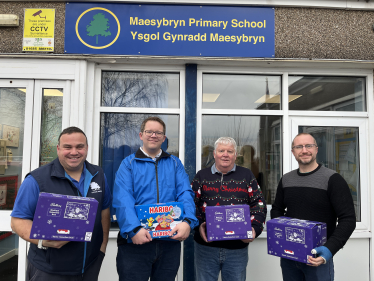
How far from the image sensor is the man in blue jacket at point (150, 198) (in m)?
1.99

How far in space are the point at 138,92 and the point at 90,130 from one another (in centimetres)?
71

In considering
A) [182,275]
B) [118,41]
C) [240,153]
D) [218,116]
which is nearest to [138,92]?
[118,41]

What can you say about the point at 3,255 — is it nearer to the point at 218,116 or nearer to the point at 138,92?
the point at 138,92

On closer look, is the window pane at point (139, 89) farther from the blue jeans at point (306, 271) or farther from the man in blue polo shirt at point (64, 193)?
the blue jeans at point (306, 271)

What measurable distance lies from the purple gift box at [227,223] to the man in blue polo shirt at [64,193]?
0.81 m

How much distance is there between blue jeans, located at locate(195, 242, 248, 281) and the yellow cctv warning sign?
2.65 meters

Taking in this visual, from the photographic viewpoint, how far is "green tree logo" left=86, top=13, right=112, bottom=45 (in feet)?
9.93

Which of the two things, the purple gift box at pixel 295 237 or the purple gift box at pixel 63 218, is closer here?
Answer: the purple gift box at pixel 63 218

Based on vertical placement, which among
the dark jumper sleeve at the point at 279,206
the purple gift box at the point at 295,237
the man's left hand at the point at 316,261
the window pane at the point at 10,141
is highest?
the window pane at the point at 10,141

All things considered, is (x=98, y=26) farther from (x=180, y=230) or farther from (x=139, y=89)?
(x=180, y=230)

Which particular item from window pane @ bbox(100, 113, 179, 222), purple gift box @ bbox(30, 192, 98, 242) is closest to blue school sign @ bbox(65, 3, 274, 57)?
window pane @ bbox(100, 113, 179, 222)

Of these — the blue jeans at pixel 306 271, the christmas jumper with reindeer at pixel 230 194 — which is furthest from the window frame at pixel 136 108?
the blue jeans at pixel 306 271

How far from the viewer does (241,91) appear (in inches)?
131

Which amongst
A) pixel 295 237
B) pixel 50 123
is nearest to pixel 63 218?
pixel 295 237
